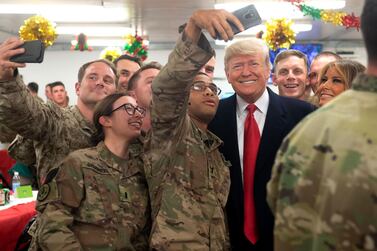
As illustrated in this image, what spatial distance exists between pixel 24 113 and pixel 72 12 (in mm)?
5486

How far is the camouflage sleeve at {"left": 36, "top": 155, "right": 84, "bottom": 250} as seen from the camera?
79.1 inches

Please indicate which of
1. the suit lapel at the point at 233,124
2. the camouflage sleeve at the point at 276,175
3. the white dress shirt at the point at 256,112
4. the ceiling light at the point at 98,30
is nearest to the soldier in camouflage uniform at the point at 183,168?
the suit lapel at the point at 233,124

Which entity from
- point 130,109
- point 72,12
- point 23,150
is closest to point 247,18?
point 130,109

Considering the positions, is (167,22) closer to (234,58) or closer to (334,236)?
(234,58)

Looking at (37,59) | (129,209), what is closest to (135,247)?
(129,209)

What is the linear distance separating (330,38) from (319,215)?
11.2m

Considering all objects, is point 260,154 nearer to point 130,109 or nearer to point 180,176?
point 180,176

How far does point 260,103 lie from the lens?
212cm

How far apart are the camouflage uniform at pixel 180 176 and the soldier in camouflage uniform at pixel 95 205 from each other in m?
0.25

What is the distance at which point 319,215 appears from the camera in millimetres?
921

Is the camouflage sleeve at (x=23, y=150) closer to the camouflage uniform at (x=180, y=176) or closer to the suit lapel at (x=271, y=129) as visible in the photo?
the camouflage uniform at (x=180, y=176)

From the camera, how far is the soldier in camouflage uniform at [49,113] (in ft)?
6.74

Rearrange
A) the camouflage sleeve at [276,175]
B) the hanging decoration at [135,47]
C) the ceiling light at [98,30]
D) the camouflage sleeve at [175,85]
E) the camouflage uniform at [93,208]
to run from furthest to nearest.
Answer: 1. the ceiling light at [98,30]
2. the hanging decoration at [135,47]
3. the camouflage uniform at [93,208]
4. the camouflage sleeve at [175,85]
5. the camouflage sleeve at [276,175]

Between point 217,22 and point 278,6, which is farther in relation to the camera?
point 278,6
